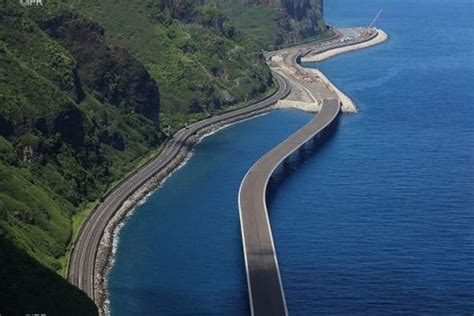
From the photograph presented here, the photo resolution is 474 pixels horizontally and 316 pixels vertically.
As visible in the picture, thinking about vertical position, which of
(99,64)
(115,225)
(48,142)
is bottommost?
(115,225)

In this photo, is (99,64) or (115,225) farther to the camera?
(99,64)

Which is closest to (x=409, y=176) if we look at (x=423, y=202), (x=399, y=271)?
(x=423, y=202)

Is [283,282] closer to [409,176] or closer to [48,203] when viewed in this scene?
[48,203]

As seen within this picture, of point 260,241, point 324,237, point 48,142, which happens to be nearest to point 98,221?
point 48,142

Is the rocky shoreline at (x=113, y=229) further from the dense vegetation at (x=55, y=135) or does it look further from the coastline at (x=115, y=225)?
the dense vegetation at (x=55, y=135)

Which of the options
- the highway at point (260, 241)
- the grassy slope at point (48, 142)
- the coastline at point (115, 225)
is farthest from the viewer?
the grassy slope at point (48, 142)

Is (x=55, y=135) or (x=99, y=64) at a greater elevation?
(x=99, y=64)

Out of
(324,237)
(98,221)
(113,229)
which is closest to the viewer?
(324,237)

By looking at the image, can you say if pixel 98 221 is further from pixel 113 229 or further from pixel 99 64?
pixel 99 64

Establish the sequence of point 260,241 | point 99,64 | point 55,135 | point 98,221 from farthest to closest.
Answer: point 99,64 < point 55,135 < point 98,221 < point 260,241

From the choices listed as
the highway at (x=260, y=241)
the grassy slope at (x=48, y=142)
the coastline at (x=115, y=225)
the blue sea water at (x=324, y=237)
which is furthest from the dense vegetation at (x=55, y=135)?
the highway at (x=260, y=241)
